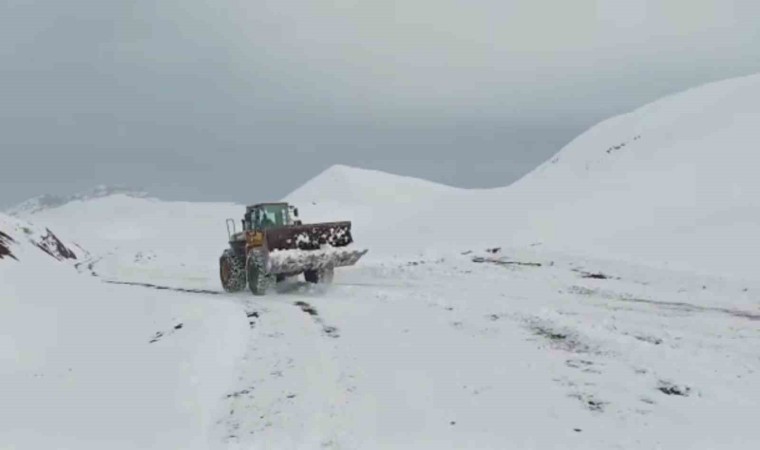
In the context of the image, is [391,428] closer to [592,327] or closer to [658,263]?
[592,327]

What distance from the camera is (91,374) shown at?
8.63m

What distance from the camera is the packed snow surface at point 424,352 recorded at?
5781mm

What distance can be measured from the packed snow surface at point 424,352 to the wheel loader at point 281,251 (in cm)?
70

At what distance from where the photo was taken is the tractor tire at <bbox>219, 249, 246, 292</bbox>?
17.2 metres

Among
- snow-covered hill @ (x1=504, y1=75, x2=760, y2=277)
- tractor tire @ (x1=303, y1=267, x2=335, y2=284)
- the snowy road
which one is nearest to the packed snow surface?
the snowy road

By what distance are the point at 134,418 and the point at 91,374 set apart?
2504 millimetres

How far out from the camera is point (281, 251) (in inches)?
595

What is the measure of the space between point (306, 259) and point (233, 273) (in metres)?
2.95

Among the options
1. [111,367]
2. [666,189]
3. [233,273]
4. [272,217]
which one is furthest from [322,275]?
[666,189]

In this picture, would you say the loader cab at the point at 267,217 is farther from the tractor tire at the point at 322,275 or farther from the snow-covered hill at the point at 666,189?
the snow-covered hill at the point at 666,189

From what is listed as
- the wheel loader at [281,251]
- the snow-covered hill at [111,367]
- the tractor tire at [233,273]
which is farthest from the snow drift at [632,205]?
the snow-covered hill at [111,367]

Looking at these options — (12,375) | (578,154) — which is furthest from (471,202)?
(12,375)

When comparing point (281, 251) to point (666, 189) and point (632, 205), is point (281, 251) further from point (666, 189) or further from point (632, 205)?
point (666, 189)

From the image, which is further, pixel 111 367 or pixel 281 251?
pixel 281 251
